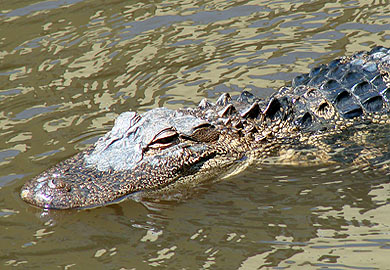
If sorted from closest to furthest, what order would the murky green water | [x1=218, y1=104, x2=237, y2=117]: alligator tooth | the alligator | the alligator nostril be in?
the murky green water → the alligator nostril → the alligator → [x1=218, y1=104, x2=237, y2=117]: alligator tooth

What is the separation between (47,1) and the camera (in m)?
10.6

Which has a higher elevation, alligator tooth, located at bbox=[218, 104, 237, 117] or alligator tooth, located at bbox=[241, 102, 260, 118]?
alligator tooth, located at bbox=[218, 104, 237, 117]

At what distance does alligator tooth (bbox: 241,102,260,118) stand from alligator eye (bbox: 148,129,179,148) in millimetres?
917

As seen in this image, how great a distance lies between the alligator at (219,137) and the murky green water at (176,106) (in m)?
0.19

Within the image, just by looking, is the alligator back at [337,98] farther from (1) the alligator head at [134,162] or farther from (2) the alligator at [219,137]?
(1) the alligator head at [134,162]

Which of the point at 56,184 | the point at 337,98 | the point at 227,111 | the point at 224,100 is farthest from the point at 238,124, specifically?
the point at 56,184

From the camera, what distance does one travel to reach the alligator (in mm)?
5914

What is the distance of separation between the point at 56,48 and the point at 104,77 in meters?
1.31

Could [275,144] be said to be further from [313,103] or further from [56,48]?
[56,48]

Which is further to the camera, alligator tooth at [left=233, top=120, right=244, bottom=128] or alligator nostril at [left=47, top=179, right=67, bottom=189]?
alligator tooth at [left=233, top=120, right=244, bottom=128]

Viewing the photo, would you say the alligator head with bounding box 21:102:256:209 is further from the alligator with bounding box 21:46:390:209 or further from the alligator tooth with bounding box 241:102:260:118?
the alligator tooth with bounding box 241:102:260:118

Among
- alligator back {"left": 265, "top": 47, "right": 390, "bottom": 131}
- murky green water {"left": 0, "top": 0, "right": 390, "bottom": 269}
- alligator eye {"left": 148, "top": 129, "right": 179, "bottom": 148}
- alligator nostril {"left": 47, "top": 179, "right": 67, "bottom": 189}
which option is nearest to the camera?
murky green water {"left": 0, "top": 0, "right": 390, "bottom": 269}

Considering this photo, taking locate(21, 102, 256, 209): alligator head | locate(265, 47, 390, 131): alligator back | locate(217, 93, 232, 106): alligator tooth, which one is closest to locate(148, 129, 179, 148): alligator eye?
locate(21, 102, 256, 209): alligator head

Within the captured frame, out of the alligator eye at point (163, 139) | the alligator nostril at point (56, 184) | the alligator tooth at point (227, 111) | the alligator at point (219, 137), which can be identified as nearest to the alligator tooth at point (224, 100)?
the alligator at point (219, 137)
